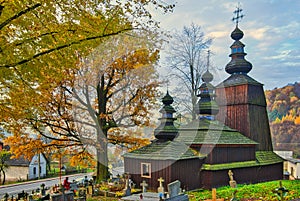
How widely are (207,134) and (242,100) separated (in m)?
4.59

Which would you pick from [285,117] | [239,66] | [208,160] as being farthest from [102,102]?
[285,117]

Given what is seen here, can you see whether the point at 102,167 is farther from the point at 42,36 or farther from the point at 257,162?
the point at 42,36

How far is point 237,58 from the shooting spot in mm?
20266

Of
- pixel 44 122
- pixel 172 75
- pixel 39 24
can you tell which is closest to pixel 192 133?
pixel 172 75

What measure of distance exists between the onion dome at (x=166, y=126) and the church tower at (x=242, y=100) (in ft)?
18.1

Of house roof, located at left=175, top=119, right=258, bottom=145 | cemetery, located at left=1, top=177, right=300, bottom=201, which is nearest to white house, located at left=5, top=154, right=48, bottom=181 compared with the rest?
cemetery, located at left=1, top=177, right=300, bottom=201

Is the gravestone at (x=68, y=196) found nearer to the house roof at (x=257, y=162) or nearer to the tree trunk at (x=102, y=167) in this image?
the tree trunk at (x=102, y=167)

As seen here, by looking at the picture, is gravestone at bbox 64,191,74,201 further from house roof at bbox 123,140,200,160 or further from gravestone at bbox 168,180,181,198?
house roof at bbox 123,140,200,160

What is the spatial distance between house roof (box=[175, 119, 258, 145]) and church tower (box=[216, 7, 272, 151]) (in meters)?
1.79

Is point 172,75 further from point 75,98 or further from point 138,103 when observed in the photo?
point 75,98

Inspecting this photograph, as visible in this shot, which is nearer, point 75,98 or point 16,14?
point 16,14

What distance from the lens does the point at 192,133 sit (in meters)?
16.3

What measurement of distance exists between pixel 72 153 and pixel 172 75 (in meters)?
9.25

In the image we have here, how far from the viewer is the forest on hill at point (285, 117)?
4262 centimetres
